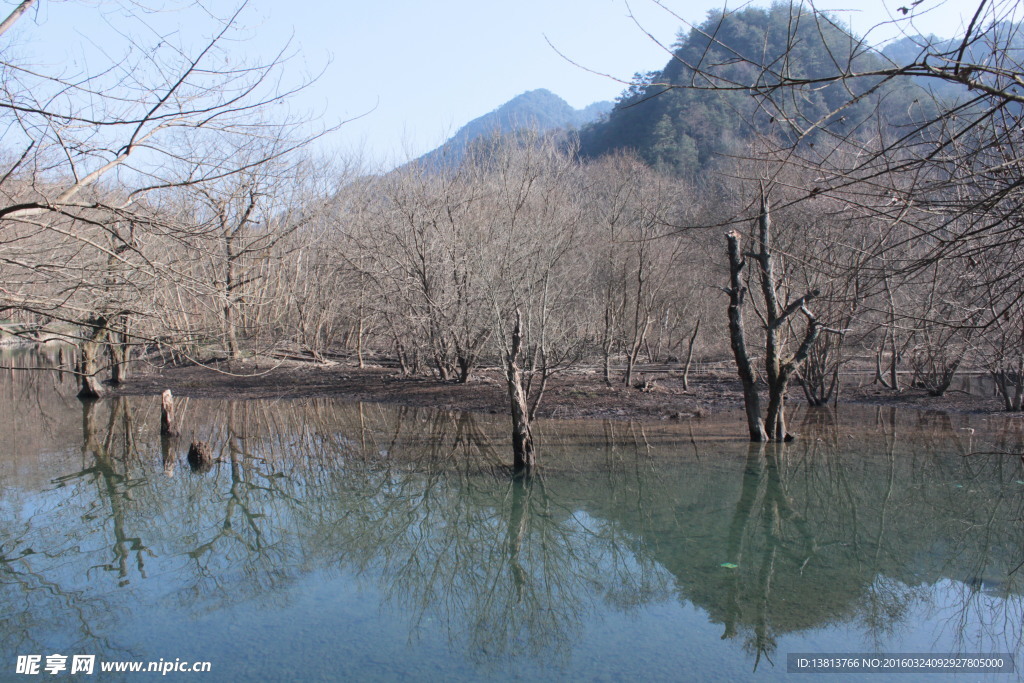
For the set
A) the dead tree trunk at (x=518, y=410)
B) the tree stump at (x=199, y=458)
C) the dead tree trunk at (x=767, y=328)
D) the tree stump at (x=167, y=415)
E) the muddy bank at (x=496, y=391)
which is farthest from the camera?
the muddy bank at (x=496, y=391)

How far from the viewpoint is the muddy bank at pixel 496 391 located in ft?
46.9

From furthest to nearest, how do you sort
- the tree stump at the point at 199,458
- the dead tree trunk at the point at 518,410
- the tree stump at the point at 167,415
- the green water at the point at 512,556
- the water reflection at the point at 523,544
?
the tree stump at the point at 167,415 < the tree stump at the point at 199,458 < the dead tree trunk at the point at 518,410 < the water reflection at the point at 523,544 < the green water at the point at 512,556

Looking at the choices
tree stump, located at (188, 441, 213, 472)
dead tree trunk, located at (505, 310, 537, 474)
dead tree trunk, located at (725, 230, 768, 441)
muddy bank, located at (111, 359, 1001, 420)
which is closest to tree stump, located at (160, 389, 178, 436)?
muddy bank, located at (111, 359, 1001, 420)

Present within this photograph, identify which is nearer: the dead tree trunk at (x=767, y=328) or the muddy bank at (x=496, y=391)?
the dead tree trunk at (x=767, y=328)

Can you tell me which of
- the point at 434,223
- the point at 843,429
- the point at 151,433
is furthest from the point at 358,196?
the point at 843,429

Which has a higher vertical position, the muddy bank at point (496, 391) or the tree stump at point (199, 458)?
the muddy bank at point (496, 391)

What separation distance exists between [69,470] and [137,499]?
2283mm

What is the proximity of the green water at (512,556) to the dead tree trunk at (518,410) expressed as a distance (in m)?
0.29

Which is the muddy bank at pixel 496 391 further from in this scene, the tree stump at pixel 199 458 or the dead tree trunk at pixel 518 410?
the dead tree trunk at pixel 518 410

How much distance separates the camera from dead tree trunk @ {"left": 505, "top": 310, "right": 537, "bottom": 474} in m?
8.67

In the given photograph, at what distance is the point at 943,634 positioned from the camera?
5016mm

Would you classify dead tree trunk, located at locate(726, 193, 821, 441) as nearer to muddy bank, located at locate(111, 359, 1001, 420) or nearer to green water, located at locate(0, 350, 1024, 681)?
green water, located at locate(0, 350, 1024, 681)

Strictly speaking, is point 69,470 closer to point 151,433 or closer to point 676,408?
point 151,433

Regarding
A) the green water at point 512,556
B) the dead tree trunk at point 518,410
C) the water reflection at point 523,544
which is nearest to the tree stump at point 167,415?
the water reflection at point 523,544
